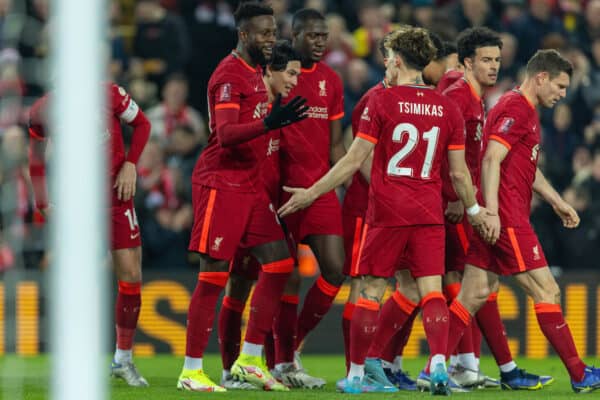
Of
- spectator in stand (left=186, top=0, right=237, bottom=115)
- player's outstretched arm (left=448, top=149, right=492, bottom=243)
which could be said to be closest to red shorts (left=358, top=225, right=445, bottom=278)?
player's outstretched arm (left=448, top=149, right=492, bottom=243)

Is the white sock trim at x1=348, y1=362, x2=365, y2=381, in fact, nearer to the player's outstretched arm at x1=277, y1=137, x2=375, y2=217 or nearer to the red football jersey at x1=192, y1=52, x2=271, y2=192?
the player's outstretched arm at x1=277, y1=137, x2=375, y2=217

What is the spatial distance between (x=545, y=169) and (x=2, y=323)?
558cm

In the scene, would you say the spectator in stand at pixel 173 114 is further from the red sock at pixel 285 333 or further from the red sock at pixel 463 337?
the red sock at pixel 463 337

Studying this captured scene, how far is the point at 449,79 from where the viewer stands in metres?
8.57

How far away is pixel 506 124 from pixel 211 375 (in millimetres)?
3136

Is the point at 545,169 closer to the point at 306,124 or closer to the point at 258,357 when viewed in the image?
the point at 306,124

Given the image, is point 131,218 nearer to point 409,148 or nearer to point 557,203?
point 409,148

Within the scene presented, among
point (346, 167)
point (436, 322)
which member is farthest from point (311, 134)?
point (436, 322)

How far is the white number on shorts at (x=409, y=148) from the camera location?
7297 mm

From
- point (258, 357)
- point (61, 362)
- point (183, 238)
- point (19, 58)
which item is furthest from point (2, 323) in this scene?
point (61, 362)

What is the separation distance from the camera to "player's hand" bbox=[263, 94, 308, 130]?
23.8 ft

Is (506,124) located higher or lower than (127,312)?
higher

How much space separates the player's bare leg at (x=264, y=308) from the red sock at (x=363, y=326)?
0.72 m

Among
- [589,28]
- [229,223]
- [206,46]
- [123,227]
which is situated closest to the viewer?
[229,223]
